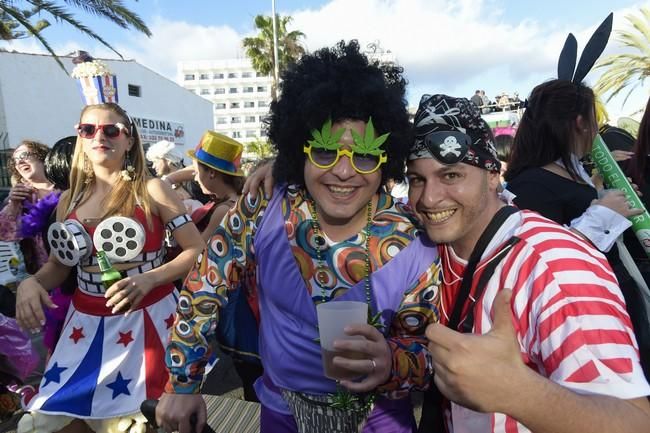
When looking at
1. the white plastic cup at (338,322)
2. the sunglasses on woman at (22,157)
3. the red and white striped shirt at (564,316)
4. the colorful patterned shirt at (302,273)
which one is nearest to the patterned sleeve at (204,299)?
the colorful patterned shirt at (302,273)

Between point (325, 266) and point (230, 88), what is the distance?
9917cm

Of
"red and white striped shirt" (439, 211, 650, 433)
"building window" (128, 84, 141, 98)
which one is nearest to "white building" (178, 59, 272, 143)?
"building window" (128, 84, 141, 98)

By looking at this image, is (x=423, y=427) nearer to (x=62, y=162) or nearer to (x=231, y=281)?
(x=231, y=281)

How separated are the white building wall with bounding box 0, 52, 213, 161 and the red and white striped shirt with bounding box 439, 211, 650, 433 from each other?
66.1 ft

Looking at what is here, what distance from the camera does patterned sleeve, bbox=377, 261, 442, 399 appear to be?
59.0 inches

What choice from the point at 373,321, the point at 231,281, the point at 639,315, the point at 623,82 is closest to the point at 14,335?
the point at 231,281

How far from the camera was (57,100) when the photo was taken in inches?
815

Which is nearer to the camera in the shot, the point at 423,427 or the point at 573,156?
the point at 423,427

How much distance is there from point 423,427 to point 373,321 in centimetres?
38

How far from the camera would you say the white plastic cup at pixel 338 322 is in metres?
1.35

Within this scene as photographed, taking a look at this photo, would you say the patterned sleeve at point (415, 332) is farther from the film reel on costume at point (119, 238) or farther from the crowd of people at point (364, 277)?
the film reel on costume at point (119, 238)

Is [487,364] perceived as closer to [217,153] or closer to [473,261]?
[473,261]

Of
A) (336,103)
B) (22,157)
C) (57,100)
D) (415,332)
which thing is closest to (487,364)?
(415,332)

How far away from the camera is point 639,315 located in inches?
74.5
